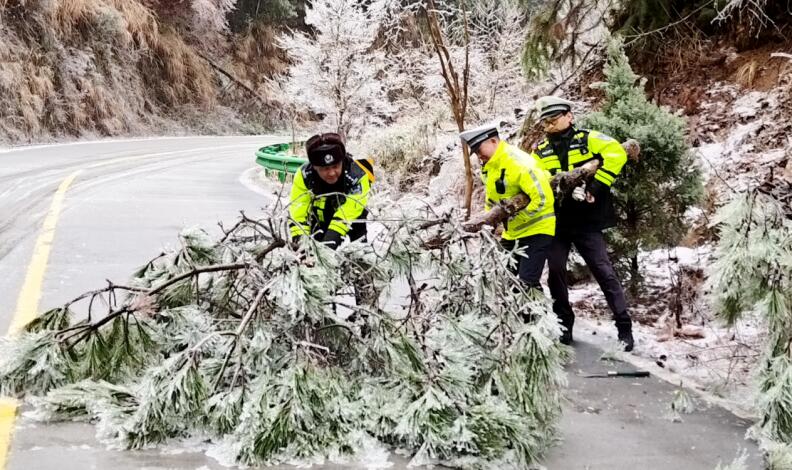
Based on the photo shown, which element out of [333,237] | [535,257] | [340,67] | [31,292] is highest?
[340,67]

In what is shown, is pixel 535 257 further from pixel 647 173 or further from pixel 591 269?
pixel 647 173

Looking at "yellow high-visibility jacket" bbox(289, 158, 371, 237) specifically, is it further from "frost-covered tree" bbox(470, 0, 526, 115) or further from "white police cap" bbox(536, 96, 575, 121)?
"frost-covered tree" bbox(470, 0, 526, 115)

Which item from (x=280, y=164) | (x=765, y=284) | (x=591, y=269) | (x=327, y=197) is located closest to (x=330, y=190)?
(x=327, y=197)

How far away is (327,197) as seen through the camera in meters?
5.62

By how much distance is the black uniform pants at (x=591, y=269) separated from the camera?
632cm

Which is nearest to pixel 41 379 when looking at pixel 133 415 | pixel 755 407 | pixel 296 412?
pixel 133 415

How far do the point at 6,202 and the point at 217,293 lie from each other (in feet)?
26.5

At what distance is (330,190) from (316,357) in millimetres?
1666

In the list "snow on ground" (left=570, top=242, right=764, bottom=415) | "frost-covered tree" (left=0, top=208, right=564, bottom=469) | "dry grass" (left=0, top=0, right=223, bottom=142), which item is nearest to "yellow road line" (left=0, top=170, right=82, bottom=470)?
"frost-covered tree" (left=0, top=208, right=564, bottom=469)

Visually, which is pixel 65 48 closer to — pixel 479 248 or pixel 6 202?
pixel 6 202

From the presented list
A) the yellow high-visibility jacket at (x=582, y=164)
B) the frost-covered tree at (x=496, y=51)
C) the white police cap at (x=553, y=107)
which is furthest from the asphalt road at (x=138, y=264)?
the frost-covered tree at (x=496, y=51)

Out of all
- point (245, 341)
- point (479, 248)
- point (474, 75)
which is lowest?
point (245, 341)

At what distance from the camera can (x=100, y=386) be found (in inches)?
173

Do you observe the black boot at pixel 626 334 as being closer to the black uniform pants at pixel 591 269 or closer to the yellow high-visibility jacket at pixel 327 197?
the black uniform pants at pixel 591 269
